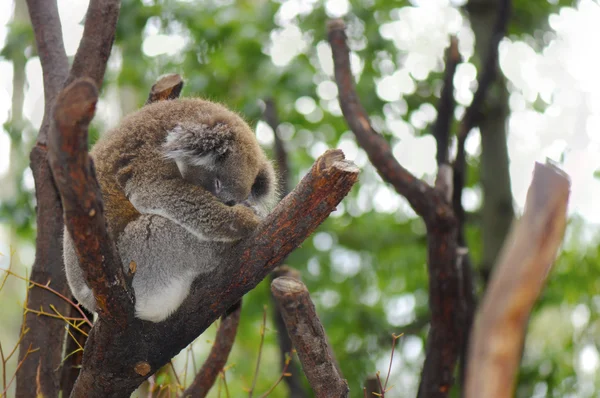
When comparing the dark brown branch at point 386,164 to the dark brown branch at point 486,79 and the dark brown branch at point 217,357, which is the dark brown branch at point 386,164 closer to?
the dark brown branch at point 486,79

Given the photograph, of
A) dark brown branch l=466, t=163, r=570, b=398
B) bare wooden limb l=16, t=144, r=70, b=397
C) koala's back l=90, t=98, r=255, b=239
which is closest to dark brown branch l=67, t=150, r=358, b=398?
koala's back l=90, t=98, r=255, b=239

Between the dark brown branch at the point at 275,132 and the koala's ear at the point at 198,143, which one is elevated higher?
the koala's ear at the point at 198,143

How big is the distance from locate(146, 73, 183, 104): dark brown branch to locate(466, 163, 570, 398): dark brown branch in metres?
3.08

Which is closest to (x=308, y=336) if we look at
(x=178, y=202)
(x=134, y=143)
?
(x=178, y=202)

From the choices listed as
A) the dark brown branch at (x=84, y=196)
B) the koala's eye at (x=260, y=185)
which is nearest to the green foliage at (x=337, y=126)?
the koala's eye at (x=260, y=185)

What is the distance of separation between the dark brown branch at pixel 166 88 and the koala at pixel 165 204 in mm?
661

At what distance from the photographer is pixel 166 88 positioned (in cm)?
372

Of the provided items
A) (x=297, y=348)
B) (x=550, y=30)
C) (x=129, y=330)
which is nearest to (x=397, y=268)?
(x=550, y=30)

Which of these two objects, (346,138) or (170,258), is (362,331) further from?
(170,258)

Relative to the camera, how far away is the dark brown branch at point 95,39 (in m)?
3.41

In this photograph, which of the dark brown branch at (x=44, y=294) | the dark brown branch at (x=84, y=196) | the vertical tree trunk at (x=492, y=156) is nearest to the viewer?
the dark brown branch at (x=84, y=196)

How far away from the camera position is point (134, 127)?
9.77 ft

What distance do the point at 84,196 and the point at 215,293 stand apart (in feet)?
2.60

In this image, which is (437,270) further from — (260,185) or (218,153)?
(218,153)
